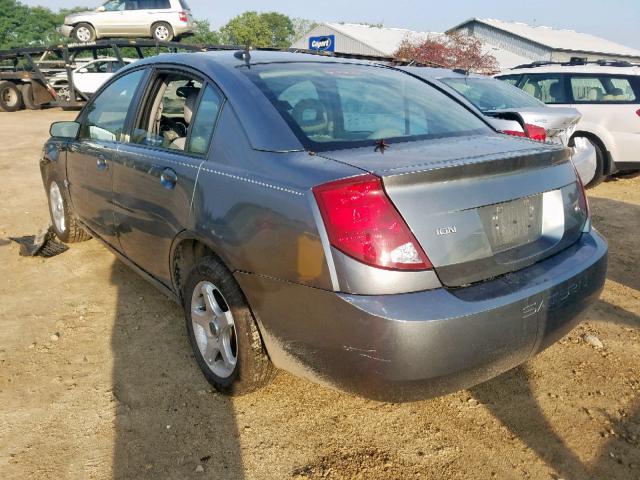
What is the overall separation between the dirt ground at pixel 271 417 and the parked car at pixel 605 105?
4.78 metres

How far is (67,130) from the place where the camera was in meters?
4.11

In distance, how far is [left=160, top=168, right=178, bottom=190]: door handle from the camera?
8.95 ft

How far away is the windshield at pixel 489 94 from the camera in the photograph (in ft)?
21.9

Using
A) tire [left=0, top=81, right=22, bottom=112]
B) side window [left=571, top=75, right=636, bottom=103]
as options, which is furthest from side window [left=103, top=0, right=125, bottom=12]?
side window [left=571, top=75, right=636, bottom=103]

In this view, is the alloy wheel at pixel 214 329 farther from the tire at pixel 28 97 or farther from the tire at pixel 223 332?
the tire at pixel 28 97

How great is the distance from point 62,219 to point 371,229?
3.91 metres

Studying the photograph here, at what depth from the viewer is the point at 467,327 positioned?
191 centimetres

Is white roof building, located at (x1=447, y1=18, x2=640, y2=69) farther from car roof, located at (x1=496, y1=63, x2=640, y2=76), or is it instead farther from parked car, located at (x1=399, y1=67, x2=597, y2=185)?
parked car, located at (x1=399, y1=67, x2=597, y2=185)

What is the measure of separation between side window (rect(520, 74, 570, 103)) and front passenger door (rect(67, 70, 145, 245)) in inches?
264

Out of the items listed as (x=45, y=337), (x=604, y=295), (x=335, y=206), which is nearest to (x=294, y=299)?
(x=335, y=206)

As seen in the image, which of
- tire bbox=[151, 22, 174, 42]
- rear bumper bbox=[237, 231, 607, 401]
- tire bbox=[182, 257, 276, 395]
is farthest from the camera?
tire bbox=[151, 22, 174, 42]

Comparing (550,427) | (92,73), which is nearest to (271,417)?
(550,427)

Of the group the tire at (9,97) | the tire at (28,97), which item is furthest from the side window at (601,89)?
the tire at (9,97)

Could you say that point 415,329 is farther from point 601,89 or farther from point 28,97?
point 28,97
